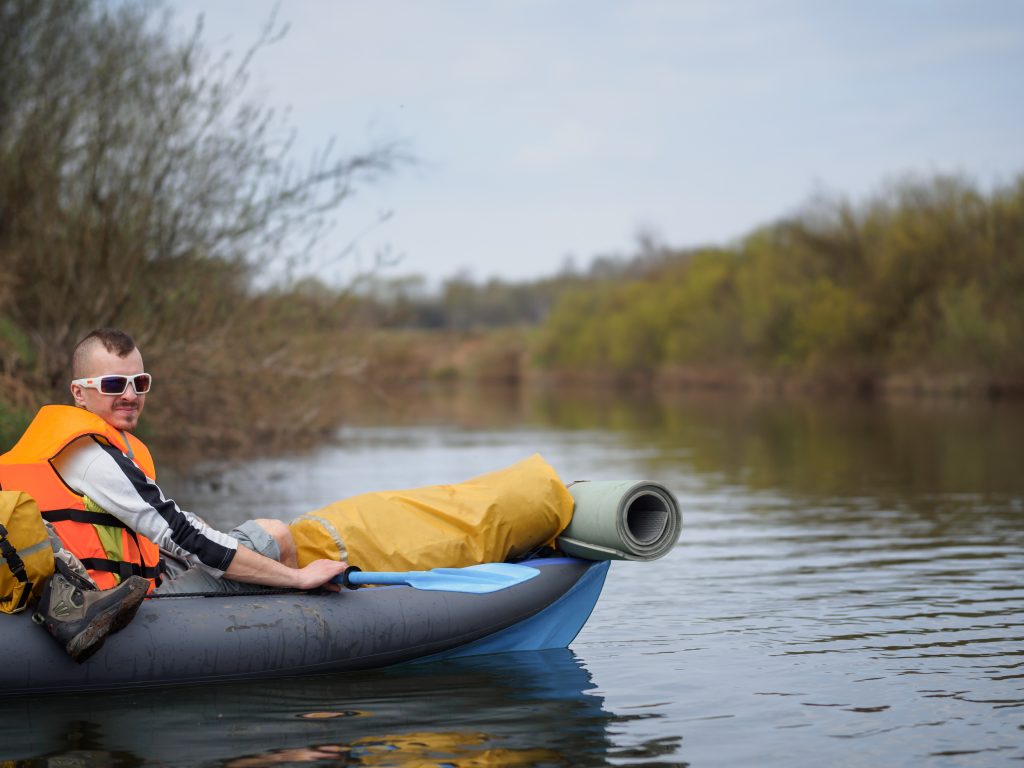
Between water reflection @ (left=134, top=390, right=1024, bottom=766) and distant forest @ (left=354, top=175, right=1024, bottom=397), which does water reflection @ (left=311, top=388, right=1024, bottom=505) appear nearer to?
water reflection @ (left=134, top=390, right=1024, bottom=766)

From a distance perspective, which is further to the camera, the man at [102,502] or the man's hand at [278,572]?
the man's hand at [278,572]

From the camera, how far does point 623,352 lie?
6328cm

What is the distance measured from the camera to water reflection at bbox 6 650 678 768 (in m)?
Result: 4.65

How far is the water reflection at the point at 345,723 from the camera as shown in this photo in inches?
183

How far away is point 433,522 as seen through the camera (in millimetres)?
6109

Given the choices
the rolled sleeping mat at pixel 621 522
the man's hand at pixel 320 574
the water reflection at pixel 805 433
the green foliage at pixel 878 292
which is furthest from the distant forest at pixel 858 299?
the man's hand at pixel 320 574

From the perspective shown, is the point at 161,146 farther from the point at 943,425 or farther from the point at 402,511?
the point at 943,425

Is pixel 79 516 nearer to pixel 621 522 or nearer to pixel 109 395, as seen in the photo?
pixel 109 395

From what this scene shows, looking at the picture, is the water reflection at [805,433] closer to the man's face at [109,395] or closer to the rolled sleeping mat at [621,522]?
the rolled sleeping mat at [621,522]

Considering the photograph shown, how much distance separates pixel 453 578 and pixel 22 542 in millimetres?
1964

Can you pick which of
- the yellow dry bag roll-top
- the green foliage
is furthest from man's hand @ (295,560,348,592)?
the green foliage

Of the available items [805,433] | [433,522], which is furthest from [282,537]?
[805,433]

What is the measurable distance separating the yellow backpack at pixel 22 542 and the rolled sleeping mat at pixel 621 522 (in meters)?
2.47

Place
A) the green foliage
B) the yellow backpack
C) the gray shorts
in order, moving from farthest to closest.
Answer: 1. the green foliage
2. the gray shorts
3. the yellow backpack
